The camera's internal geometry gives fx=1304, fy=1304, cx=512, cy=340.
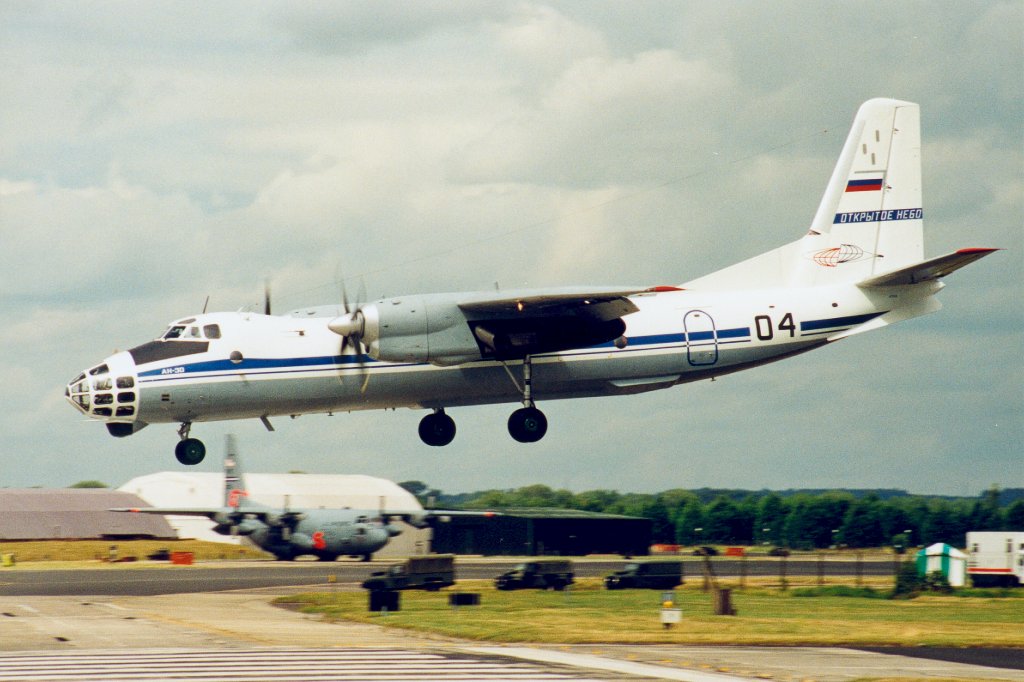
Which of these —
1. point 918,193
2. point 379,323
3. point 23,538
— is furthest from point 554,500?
point 379,323

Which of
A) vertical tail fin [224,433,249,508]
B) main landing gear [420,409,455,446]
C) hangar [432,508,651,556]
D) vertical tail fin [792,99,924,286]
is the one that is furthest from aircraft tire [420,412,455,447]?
hangar [432,508,651,556]

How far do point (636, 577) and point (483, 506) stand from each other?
32.2 meters

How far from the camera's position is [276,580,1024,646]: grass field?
34.3 meters

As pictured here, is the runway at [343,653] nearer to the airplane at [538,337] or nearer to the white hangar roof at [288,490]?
the airplane at [538,337]

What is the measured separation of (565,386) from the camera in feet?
112

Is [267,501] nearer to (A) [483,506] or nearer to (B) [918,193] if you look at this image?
(A) [483,506]

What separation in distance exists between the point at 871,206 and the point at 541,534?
43440 millimetres

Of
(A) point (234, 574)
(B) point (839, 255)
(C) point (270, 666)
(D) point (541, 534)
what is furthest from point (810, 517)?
(C) point (270, 666)

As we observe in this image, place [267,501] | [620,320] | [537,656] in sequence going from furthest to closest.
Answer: [267,501] → [620,320] → [537,656]

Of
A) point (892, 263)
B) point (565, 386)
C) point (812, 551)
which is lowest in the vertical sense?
point (812, 551)

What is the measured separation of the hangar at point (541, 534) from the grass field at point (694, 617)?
83.3 feet

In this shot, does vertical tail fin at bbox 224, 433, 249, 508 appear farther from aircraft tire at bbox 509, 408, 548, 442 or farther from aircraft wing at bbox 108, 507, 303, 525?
aircraft tire at bbox 509, 408, 548, 442

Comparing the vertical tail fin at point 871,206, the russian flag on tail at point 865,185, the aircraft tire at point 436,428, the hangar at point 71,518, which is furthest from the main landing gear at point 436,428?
the hangar at point 71,518

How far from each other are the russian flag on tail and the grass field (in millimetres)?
12825
